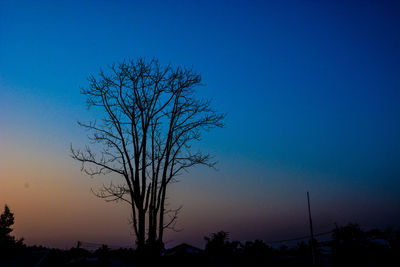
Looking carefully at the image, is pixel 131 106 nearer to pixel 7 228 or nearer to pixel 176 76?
pixel 176 76

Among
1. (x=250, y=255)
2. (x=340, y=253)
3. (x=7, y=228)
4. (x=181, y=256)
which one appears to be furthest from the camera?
(x=7, y=228)

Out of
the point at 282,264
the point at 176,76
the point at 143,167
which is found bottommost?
the point at 282,264

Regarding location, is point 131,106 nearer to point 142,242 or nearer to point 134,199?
point 134,199

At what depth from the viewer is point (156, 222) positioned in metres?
13.1

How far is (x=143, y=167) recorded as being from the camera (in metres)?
13.1

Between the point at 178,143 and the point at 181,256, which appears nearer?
the point at 178,143

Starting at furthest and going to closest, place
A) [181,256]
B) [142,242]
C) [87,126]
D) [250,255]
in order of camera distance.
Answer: [250,255]
[181,256]
[87,126]
[142,242]

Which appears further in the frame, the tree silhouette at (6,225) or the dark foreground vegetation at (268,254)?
the tree silhouette at (6,225)

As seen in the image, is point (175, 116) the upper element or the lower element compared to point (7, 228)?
upper

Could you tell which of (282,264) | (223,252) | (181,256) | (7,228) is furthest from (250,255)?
(7,228)

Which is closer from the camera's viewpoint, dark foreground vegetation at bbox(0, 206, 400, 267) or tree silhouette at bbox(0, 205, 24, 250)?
dark foreground vegetation at bbox(0, 206, 400, 267)

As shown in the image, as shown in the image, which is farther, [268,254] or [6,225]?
[6,225]

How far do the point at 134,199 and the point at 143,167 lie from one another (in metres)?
1.37

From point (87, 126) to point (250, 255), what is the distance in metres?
30.7
